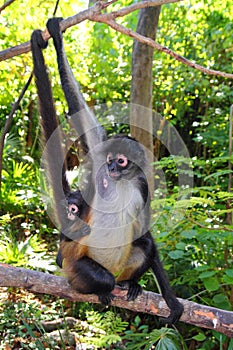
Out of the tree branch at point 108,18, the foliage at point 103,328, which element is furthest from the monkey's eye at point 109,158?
the foliage at point 103,328

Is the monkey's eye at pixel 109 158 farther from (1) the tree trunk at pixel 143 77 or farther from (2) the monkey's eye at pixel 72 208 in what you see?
(1) the tree trunk at pixel 143 77

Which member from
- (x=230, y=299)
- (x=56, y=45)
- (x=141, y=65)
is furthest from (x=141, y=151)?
(x=141, y=65)

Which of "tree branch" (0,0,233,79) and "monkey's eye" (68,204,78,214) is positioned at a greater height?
"tree branch" (0,0,233,79)

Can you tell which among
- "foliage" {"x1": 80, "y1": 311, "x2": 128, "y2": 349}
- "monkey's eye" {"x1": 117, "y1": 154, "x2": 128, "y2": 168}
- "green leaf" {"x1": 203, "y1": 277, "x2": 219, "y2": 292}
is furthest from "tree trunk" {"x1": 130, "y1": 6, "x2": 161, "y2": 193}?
"monkey's eye" {"x1": 117, "y1": 154, "x2": 128, "y2": 168}

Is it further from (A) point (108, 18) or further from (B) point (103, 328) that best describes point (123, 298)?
(A) point (108, 18)

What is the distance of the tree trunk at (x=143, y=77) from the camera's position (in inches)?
237

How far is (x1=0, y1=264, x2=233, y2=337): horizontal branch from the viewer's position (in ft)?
9.73

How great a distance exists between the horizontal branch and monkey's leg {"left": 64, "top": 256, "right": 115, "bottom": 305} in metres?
0.06

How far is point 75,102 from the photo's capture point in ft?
10.0

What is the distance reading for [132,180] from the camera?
11.5ft

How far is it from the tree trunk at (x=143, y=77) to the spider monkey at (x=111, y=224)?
2472 millimetres

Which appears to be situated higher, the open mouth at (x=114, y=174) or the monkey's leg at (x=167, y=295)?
the open mouth at (x=114, y=174)

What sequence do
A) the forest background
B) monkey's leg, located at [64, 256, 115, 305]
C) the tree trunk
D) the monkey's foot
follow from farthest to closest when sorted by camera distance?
the tree trunk, the forest background, the monkey's foot, monkey's leg, located at [64, 256, 115, 305]

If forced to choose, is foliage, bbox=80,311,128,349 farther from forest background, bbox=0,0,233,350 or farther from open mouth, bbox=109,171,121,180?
open mouth, bbox=109,171,121,180
